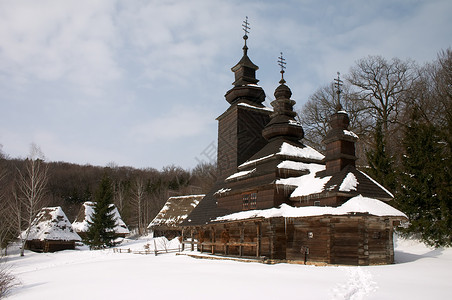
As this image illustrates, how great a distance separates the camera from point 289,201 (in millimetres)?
18859

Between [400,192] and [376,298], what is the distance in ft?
45.7

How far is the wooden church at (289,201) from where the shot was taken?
15531 millimetres

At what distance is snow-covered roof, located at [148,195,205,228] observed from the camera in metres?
37.8

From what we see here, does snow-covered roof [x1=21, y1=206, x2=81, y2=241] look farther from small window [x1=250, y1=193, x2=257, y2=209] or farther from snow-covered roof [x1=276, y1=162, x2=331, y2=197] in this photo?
snow-covered roof [x1=276, y1=162, x2=331, y2=197]

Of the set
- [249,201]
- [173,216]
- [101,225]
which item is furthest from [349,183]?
[101,225]

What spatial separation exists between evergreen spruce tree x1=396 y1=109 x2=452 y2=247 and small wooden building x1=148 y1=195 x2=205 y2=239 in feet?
75.1

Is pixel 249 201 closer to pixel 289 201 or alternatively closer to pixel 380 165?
pixel 289 201

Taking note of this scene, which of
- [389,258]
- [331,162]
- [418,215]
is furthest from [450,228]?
[331,162]

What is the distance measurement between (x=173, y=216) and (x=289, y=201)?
22.1 meters

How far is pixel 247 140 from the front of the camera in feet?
84.7

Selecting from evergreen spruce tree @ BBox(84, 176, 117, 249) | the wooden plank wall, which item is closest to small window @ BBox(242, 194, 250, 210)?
the wooden plank wall

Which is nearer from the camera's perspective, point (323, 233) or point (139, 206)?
point (323, 233)

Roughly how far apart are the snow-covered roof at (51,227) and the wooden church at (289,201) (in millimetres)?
16366

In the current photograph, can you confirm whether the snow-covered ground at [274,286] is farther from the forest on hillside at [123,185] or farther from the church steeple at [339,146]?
the forest on hillside at [123,185]
